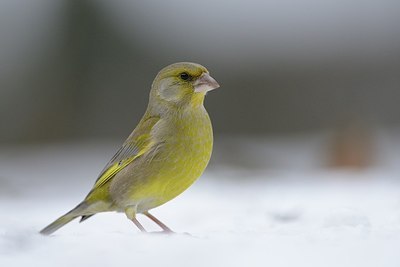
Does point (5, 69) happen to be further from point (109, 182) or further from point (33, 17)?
A: point (109, 182)

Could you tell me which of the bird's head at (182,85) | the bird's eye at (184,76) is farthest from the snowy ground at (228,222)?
the bird's eye at (184,76)

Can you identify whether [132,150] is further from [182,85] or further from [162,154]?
[182,85]

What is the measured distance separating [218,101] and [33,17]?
4.27 metres

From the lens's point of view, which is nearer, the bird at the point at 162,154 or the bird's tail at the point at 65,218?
the bird at the point at 162,154

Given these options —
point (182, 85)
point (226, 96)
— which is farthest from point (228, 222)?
point (226, 96)

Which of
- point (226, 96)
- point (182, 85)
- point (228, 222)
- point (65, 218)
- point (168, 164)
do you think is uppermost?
point (226, 96)

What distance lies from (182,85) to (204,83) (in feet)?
0.45

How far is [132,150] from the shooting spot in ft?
12.5

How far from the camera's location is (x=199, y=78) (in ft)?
12.4

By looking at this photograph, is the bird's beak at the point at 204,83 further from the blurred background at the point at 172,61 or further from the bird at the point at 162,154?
the blurred background at the point at 172,61

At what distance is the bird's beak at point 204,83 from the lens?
370 cm

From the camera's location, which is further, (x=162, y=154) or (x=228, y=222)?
(x=228, y=222)

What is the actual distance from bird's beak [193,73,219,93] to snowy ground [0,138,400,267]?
0.68 metres

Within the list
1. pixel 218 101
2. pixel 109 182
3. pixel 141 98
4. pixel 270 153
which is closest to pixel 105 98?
pixel 141 98
